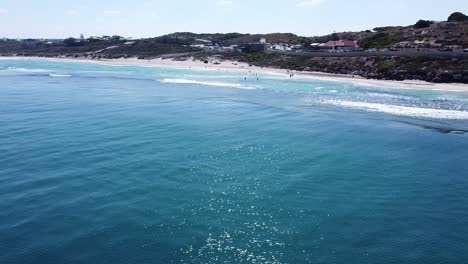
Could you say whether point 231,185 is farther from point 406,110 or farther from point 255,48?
point 255,48

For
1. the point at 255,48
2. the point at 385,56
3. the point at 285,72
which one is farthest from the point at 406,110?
the point at 255,48

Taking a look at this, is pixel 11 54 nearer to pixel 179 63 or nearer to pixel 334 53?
pixel 179 63

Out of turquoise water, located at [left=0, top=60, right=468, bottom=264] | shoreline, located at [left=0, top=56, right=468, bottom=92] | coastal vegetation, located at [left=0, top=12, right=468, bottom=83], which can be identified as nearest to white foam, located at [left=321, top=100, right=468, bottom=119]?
turquoise water, located at [left=0, top=60, right=468, bottom=264]

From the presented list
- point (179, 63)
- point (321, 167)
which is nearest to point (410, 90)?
point (321, 167)

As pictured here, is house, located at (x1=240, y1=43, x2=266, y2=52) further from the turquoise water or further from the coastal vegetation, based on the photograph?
the turquoise water

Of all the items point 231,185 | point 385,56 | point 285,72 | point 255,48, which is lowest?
point 231,185

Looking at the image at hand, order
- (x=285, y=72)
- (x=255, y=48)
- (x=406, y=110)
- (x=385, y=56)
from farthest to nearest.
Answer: (x=255, y=48) → (x=285, y=72) → (x=385, y=56) → (x=406, y=110)
